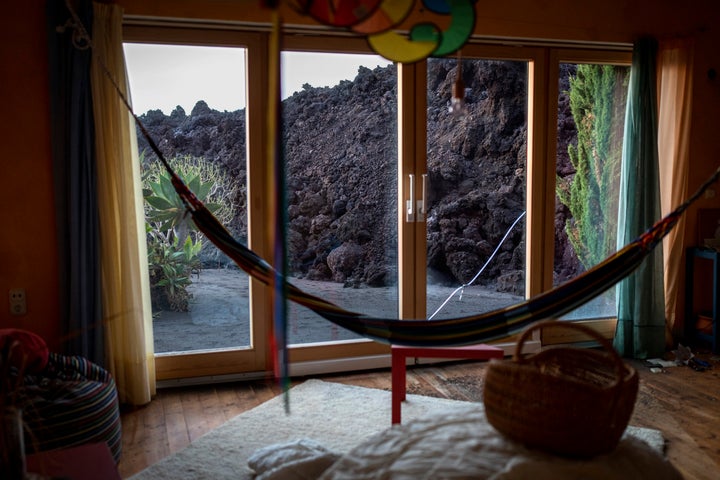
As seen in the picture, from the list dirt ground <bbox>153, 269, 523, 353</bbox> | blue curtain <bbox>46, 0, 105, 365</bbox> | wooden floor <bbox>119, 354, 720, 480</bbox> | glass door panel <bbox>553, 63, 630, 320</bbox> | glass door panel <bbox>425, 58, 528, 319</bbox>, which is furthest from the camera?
glass door panel <bbox>553, 63, 630, 320</bbox>

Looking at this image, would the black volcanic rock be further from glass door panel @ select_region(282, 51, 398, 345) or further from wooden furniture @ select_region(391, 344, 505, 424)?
wooden furniture @ select_region(391, 344, 505, 424)

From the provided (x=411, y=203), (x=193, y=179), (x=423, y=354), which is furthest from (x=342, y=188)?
(x=423, y=354)

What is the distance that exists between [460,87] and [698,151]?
2.79 metres

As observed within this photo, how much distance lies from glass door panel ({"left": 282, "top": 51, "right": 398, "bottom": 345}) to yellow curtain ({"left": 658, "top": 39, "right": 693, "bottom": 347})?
1.58 metres

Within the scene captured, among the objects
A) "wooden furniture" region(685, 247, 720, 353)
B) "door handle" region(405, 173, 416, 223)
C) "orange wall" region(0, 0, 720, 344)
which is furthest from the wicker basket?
"wooden furniture" region(685, 247, 720, 353)

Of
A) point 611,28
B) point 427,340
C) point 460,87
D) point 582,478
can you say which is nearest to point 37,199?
point 427,340

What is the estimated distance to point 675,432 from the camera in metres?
2.51

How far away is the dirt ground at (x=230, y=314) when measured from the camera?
312 cm

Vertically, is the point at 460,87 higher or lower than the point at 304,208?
higher

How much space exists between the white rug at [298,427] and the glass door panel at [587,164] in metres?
1.45

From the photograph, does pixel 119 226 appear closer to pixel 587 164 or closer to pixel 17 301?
pixel 17 301

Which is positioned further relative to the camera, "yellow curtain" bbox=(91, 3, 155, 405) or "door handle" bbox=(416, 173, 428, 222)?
"door handle" bbox=(416, 173, 428, 222)

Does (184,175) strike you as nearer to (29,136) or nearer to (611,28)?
(29,136)

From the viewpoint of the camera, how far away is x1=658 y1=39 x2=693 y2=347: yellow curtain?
3.49m
